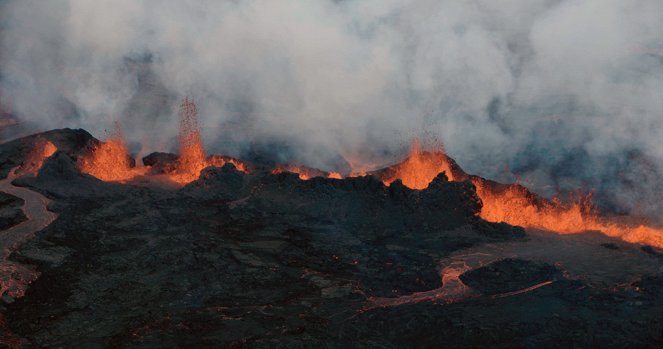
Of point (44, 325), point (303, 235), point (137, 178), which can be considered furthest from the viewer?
point (137, 178)

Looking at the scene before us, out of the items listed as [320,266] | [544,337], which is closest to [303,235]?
[320,266]

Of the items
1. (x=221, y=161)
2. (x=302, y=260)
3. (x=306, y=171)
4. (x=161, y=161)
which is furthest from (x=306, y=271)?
(x=161, y=161)

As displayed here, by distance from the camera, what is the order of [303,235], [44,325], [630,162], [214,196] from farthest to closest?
[630,162], [214,196], [303,235], [44,325]

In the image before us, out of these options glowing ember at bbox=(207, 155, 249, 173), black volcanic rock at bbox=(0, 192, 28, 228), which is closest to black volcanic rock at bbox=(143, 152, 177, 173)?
glowing ember at bbox=(207, 155, 249, 173)

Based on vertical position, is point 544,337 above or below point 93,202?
below

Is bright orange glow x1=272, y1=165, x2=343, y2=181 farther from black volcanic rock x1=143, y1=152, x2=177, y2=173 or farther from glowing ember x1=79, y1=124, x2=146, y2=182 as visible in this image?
glowing ember x1=79, y1=124, x2=146, y2=182

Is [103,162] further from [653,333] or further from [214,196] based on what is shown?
[653,333]

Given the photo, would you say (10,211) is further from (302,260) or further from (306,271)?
(306,271)
